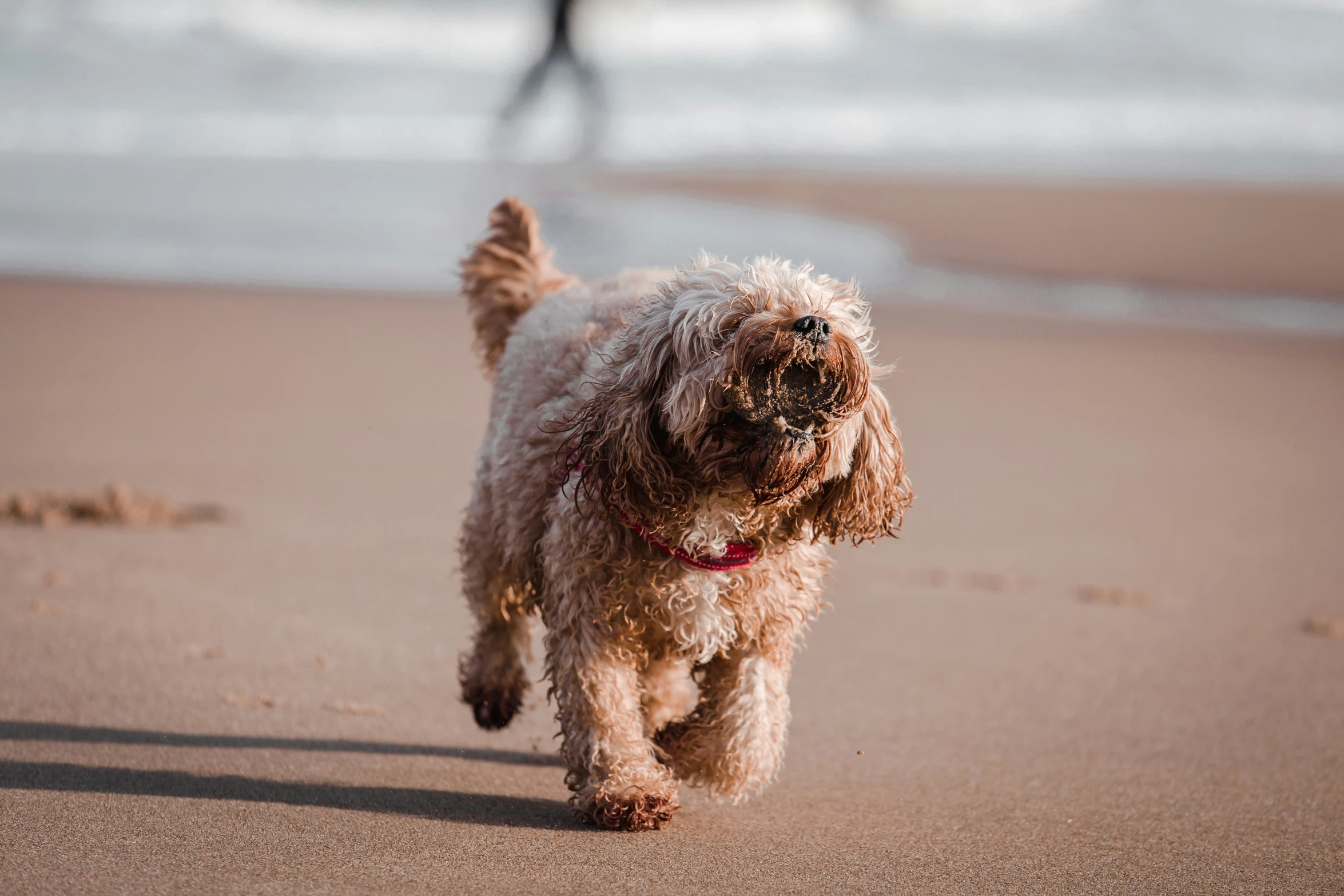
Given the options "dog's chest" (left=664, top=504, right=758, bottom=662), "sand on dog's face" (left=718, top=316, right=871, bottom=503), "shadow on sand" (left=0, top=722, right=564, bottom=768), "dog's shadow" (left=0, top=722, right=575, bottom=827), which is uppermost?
Result: "sand on dog's face" (left=718, top=316, right=871, bottom=503)

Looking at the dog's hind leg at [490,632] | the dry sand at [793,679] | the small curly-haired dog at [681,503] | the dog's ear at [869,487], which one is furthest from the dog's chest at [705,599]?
the dog's hind leg at [490,632]

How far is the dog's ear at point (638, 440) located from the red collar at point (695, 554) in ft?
0.07

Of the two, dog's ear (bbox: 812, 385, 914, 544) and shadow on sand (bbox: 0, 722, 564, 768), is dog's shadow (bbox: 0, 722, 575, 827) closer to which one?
shadow on sand (bbox: 0, 722, 564, 768)

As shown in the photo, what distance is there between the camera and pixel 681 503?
3.29 meters

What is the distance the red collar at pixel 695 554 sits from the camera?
3379mm

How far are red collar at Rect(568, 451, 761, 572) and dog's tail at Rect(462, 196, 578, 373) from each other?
131cm

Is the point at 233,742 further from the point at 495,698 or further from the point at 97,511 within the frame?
the point at 97,511

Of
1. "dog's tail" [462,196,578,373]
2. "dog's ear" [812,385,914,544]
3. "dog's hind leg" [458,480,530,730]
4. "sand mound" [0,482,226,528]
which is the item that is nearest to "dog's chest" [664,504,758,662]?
"dog's ear" [812,385,914,544]

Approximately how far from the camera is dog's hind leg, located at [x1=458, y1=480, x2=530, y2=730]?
165 inches

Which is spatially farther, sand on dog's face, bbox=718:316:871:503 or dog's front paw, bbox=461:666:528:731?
dog's front paw, bbox=461:666:528:731

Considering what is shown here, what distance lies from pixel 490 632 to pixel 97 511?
2.41 m

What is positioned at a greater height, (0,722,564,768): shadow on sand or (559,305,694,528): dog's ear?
(559,305,694,528): dog's ear

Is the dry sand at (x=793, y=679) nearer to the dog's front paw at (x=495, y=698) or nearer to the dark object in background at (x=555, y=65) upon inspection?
the dog's front paw at (x=495, y=698)

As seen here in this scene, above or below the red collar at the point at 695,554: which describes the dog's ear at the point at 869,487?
above
